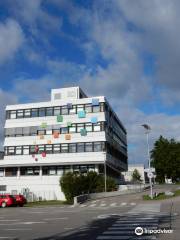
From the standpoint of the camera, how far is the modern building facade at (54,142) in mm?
61469

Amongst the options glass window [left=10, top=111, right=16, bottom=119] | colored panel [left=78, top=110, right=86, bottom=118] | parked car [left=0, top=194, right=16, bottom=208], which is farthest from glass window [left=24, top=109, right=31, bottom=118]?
parked car [left=0, top=194, right=16, bottom=208]

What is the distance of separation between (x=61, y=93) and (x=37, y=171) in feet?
48.5

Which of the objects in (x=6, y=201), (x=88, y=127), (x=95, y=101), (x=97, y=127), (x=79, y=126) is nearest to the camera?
(x=6, y=201)

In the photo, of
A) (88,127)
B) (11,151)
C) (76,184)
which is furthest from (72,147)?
(76,184)

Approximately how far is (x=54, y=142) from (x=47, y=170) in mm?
5034

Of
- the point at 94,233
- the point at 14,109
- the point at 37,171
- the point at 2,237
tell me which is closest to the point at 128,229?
the point at 94,233

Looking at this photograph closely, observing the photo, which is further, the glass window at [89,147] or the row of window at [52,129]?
the row of window at [52,129]

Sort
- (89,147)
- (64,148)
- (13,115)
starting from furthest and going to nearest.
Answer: (13,115)
(64,148)
(89,147)

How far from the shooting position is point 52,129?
64312 millimetres

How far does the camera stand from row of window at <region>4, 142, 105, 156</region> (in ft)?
201

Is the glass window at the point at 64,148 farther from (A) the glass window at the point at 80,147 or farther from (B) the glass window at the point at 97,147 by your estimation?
(B) the glass window at the point at 97,147

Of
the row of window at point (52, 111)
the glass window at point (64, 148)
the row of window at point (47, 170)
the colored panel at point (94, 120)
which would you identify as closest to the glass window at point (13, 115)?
the row of window at point (52, 111)

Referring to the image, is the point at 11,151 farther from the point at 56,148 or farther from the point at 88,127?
the point at 88,127

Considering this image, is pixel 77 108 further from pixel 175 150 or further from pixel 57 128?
pixel 175 150
